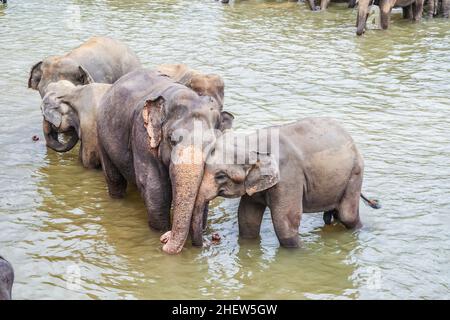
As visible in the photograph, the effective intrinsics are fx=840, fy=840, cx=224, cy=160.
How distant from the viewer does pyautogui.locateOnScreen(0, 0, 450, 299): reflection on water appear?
553 cm

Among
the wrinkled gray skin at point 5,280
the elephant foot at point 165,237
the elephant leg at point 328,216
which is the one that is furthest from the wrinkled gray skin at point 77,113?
the wrinkled gray skin at point 5,280

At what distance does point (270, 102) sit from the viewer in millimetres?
9742

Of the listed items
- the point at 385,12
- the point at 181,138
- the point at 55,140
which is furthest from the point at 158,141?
the point at 385,12

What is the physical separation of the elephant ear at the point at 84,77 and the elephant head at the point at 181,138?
2.43m

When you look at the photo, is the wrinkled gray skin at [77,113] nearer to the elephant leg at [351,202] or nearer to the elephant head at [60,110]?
the elephant head at [60,110]

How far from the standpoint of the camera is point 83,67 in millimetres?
8578

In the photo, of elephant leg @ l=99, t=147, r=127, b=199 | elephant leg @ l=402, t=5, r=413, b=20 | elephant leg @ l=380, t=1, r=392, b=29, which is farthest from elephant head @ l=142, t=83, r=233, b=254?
elephant leg @ l=402, t=5, r=413, b=20

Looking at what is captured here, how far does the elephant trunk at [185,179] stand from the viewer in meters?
5.37

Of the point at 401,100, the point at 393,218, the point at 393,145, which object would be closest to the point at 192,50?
the point at 401,100

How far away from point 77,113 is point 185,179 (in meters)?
2.43

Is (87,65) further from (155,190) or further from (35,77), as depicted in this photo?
(155,190)

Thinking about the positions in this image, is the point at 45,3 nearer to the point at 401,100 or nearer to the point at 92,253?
the point at 401,100

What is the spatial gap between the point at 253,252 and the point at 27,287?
1567 mm

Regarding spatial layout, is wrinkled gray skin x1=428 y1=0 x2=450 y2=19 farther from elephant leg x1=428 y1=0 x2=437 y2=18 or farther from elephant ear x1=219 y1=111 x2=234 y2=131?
elephant ear x1=219 y1=111 x2=234 y2=131
